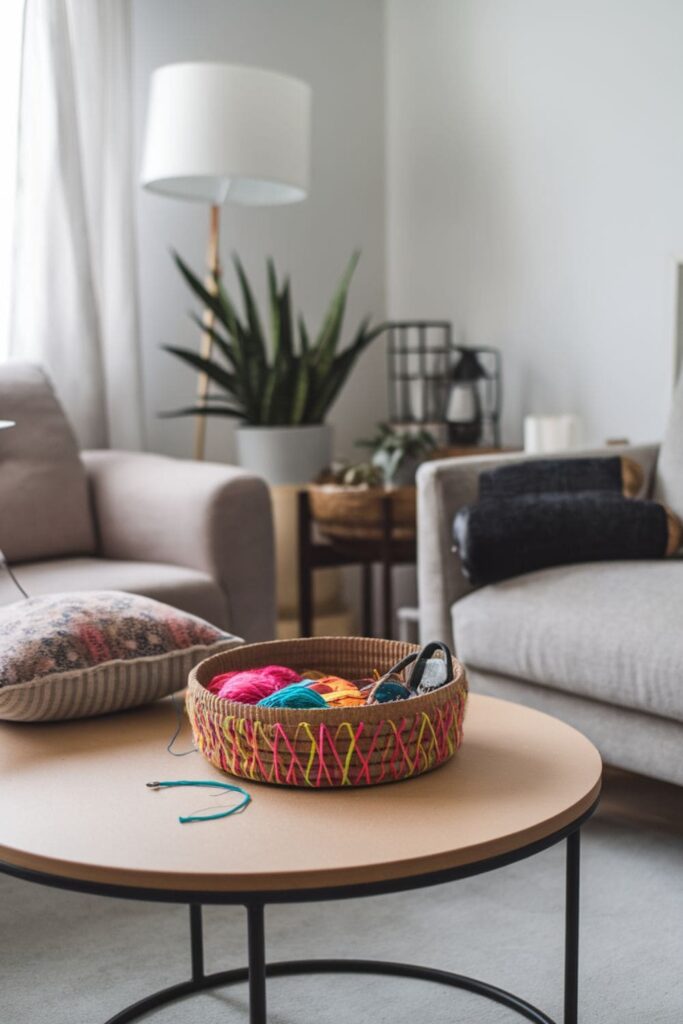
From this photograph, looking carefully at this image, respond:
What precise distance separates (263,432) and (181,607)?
903 millimetres

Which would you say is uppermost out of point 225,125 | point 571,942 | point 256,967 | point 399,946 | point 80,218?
point 225,125

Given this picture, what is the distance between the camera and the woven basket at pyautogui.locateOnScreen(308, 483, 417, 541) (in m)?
2.78

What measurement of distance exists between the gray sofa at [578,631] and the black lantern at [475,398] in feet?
3.05

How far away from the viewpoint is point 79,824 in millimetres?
→ 1044

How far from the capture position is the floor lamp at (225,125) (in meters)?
2.76

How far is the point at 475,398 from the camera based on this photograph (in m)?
3.21

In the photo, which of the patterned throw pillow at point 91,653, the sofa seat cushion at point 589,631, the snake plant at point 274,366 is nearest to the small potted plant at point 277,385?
the snake plant at point 274,366

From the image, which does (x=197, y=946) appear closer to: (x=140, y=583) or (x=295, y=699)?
(x=295, y=699)

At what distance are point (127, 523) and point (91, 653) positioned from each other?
3.71 feet

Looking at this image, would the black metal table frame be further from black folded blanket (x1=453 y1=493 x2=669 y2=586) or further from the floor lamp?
the floor lamp

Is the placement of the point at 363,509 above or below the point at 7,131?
below

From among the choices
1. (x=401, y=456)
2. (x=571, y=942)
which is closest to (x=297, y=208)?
(x=401, y=456)

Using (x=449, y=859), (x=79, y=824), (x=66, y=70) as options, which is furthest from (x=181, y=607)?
(x=66, y=70)

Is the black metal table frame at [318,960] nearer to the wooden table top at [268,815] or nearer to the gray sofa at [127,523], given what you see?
the wooden table top at [268,815]
